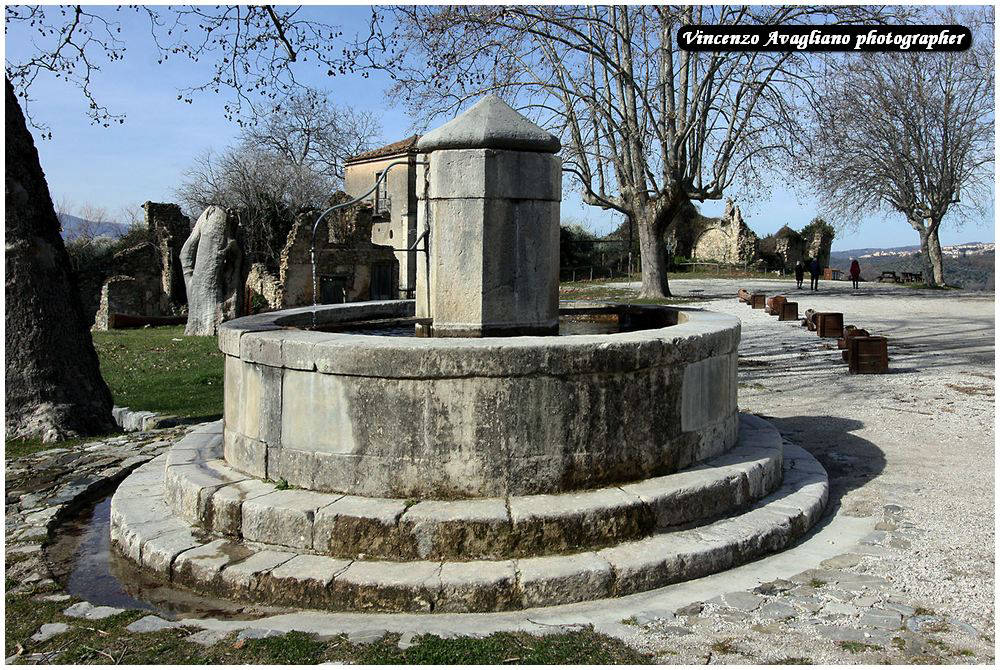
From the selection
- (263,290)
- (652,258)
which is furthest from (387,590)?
(263,290)

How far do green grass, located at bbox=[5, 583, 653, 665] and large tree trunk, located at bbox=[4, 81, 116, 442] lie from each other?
183 inches

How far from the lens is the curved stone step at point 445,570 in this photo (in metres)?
4.02

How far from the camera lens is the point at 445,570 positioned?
13.6 feet

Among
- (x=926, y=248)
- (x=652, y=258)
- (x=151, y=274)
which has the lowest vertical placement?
(x=151, y=274)

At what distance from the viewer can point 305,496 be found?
4.70 m

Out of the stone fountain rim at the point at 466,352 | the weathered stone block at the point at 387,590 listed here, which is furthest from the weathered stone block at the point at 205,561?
the stone fountain rim at the point at 466,352

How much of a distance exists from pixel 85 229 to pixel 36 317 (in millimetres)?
35224

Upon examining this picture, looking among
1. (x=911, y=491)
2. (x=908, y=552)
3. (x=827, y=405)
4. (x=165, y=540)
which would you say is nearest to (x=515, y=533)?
(x=165, y=540)

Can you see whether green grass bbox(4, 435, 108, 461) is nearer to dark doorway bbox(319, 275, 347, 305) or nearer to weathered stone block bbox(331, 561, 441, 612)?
weathered stone block bbox(331, 561, 441, 612)

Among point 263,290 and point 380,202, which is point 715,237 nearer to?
point 380,202

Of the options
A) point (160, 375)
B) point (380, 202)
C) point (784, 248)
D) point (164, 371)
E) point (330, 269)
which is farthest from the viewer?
point (784, 248)

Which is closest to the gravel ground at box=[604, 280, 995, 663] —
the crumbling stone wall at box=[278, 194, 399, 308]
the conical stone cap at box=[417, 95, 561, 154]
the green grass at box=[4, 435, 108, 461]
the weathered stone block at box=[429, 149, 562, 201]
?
the weathered stone block at box=[429, 149, 562, 201]

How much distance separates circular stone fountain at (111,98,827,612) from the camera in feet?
13.8

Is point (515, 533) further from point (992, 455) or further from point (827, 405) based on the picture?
point (827, 405)
